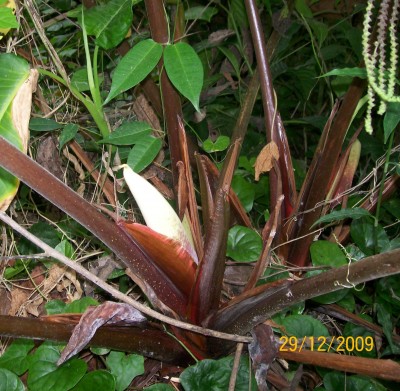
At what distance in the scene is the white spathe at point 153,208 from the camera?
0.76 m

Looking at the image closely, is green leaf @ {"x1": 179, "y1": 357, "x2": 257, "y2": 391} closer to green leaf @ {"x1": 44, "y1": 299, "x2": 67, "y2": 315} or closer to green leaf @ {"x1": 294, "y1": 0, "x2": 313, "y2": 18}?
green leaf @ {"x1": 44, "y1": 299, "x2": 67, "y2": 315}

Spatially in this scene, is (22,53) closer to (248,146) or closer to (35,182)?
(35,182)

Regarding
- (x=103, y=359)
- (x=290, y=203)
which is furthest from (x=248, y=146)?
(x=103, y=359)

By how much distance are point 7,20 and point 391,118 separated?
1.76ft

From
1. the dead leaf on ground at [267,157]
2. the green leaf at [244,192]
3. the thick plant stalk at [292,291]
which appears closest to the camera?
the thick plant stalk at [292,291]

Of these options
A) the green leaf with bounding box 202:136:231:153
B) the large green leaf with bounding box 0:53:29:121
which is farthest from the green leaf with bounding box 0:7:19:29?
the green leaf with bounding box 202:136:231:153

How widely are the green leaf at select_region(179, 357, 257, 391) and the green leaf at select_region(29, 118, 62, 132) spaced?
47 centimetres

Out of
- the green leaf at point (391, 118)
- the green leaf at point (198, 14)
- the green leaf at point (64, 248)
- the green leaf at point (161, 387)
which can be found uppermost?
the green leaf at point (198, 14)

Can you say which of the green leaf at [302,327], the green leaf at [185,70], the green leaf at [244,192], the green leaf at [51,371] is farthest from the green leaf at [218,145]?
the green leaf at [51,371]

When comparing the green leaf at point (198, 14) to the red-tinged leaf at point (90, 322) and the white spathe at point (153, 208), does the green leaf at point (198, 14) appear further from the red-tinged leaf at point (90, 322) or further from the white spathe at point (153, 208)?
the red-tinged leaf at point (90, 322)

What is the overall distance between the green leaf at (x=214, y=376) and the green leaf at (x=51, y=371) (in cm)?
15

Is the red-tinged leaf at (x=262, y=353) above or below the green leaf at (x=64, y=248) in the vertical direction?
below

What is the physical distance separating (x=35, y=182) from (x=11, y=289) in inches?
16.1
